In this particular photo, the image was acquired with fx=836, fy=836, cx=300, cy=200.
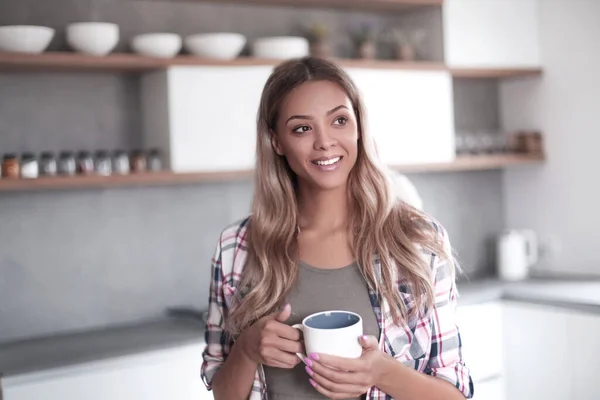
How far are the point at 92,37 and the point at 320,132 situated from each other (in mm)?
1483

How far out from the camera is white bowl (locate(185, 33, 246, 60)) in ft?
9.99

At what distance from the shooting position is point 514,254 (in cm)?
384

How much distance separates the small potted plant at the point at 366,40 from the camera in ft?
11.6

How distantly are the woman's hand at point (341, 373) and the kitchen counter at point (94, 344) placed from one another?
1359 mm

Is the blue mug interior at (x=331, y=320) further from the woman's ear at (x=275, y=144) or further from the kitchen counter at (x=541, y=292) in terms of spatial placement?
the kitchen counter at (x=541, y=292)

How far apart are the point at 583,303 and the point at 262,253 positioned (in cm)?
189

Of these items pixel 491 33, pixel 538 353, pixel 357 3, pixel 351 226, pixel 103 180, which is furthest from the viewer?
pixel 491 33

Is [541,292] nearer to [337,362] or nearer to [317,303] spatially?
[317,303]

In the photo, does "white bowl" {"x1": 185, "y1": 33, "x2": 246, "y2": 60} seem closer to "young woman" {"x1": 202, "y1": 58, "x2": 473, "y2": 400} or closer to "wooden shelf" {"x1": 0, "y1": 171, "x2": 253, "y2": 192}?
"wooden shelf" {"x1": 0, "y1": 171, "x2": 253, "y2": 192}

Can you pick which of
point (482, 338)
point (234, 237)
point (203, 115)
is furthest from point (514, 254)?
point (234, 237)

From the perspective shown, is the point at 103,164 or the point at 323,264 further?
the point at 103,164

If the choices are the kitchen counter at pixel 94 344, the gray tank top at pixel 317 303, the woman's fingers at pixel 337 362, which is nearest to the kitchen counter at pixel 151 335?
the kitchen counter at pixel 94 344

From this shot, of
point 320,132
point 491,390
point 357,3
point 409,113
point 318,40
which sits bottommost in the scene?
point 491,390

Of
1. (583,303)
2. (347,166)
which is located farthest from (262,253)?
(583,303)
